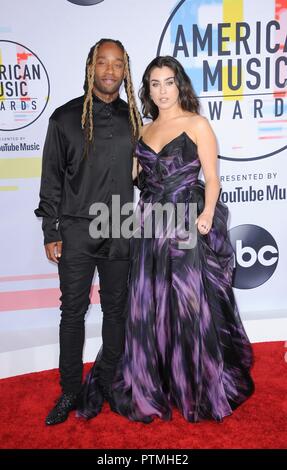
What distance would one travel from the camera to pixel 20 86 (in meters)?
3.12

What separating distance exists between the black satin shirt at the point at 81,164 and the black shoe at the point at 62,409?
2.41 feet

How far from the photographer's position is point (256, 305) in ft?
11.7

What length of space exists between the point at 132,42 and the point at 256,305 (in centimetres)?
205

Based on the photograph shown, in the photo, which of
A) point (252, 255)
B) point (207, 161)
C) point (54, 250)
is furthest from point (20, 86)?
point (252, 255)

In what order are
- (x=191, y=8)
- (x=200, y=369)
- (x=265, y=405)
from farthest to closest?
(x=191, y=8), (x=265, y=405), (x=200, y=369)

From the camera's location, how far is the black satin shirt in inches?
86.3

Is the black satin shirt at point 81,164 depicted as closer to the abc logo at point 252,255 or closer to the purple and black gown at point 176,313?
the purple and black gown at point 176,313

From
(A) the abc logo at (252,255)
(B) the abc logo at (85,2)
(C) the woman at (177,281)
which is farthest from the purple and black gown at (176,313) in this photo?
(B) the abc logo at (85,2)

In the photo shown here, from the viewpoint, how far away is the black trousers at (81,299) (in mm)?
2238

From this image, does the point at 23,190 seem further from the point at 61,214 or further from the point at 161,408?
the point at 161,408

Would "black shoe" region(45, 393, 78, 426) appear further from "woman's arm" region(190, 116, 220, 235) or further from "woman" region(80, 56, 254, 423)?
"woman's arm" region(190, 116, 220, 235)

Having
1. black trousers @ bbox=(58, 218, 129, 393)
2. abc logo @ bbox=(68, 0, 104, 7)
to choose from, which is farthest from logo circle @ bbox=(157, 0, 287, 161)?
black trousers @ bbox=(58, 218, 129, 393)
